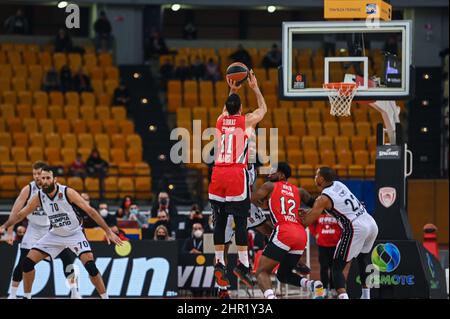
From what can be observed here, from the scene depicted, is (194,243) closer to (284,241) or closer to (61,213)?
(61,213)

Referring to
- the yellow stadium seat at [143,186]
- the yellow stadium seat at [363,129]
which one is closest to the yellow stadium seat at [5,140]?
the yellow stadium seat at [143,186]

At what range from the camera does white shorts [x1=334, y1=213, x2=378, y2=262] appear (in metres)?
14.4

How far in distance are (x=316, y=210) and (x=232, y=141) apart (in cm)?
146

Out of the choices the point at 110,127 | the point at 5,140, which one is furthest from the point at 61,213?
the point at 110,127

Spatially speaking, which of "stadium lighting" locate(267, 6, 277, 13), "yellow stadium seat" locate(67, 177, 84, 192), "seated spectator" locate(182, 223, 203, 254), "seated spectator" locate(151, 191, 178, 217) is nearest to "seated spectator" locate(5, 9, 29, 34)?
"stadium lighting" locate(267, 6, 277, 13)

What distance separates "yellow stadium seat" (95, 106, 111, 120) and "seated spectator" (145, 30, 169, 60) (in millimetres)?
3365

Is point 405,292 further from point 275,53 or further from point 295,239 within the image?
point 275,53

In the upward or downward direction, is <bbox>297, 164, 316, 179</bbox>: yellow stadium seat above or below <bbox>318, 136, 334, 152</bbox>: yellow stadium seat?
below

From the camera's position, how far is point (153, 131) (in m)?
29.8

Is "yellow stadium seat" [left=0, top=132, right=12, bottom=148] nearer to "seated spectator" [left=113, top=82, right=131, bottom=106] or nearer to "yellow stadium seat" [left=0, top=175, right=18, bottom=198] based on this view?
"yellow stadium seat" [left=0, top=175, right=18, bottom=198]

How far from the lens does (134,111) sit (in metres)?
30.6

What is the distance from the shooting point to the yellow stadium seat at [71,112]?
92.9ft

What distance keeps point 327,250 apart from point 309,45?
17.2m
